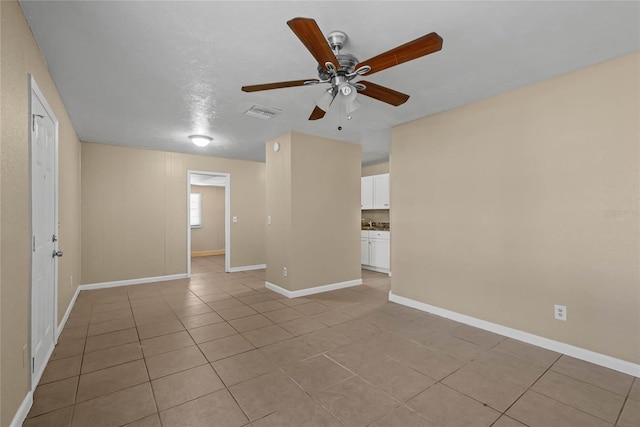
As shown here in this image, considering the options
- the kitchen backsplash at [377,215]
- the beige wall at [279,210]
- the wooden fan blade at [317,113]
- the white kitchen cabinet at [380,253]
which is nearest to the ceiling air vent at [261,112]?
the beige wall at [279,210]

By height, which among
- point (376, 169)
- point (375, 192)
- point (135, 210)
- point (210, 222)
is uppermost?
point (376, 169)

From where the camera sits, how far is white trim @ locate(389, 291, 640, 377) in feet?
7.82

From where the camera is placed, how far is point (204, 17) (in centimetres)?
190

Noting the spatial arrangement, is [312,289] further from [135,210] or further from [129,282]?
[135,210]

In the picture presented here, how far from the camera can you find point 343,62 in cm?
224

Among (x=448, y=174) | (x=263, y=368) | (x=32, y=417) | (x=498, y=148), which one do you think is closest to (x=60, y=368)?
(x=32, y=417)

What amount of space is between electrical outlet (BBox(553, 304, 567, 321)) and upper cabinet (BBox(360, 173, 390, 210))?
12.8 ft

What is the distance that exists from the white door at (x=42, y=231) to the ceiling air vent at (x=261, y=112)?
185 cm

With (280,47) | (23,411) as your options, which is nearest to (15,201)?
(23,411)

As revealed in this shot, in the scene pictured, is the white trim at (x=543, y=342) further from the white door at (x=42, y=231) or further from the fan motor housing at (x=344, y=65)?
the white door at (x=42, y=231)

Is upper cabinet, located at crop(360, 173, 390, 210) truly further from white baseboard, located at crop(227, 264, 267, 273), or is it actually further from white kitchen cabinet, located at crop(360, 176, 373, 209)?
white baseboard, located at crop(227, 264, 267, 273)

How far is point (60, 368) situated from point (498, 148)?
452 centimetres

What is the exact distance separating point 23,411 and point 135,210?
4.16 m

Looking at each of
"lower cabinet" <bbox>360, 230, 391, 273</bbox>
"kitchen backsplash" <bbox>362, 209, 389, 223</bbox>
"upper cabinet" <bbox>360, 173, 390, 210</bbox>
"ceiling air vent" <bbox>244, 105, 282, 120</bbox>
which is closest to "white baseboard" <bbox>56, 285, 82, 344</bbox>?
"ceiling air vent" <bbox>244, 105, 282, 120</bbox>
